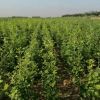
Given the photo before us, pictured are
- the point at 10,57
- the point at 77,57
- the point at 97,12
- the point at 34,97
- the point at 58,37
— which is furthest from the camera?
the point at 97,12

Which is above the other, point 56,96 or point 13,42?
point 13,42

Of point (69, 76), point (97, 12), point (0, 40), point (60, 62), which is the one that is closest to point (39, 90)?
point (69, 76)

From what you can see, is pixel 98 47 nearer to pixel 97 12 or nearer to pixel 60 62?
pixel 60 62

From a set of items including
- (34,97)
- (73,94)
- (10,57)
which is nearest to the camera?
(34,97)

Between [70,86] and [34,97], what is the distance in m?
2.11

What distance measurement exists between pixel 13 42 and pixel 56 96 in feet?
15.0

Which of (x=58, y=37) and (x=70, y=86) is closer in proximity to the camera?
(x=70, y=86)

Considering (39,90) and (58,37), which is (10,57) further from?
(58,37)

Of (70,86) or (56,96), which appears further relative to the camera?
(70,86)

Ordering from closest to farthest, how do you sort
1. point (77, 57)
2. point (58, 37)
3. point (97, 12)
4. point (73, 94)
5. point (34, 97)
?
point (34, 97) < point (73, 94) < point (77, 57) < point (58, 37) < point (97, 12)

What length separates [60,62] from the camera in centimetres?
1126

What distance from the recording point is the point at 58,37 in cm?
1421

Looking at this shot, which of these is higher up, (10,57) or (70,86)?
(10,57)

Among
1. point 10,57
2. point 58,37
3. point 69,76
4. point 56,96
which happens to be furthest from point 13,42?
point 56,96
